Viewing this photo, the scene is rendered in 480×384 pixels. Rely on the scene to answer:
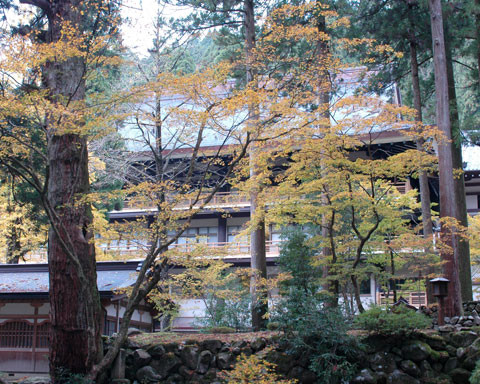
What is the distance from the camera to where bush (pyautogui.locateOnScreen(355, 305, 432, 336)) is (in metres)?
8.48

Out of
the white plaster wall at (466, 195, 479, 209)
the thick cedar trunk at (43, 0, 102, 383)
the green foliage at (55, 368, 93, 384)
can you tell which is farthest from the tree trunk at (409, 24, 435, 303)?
the white plaster wall at (466, 195, 479, 209)

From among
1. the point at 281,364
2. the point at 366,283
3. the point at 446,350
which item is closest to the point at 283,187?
the point at 281,364

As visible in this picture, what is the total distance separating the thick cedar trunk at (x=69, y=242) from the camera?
321 inches

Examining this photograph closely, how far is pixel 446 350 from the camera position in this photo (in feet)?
28.5

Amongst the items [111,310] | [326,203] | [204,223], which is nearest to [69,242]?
[326,203]

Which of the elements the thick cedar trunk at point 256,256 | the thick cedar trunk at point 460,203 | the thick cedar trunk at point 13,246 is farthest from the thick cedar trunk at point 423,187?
the thick cedar trunk at point 13,246

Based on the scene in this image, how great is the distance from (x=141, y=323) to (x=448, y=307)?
978cm

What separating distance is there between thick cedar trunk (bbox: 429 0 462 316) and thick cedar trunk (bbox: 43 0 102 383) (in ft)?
24.4

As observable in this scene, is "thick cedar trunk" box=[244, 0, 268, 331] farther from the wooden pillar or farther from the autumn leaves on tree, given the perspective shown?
the wooden pillar

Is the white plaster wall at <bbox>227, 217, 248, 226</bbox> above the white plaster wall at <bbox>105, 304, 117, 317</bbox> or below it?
above

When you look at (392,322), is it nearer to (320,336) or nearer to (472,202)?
(320,336)

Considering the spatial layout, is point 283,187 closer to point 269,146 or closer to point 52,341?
point 269,146

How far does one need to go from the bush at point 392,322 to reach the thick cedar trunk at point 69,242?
4.76 meters

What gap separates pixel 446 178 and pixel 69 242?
338 inches
